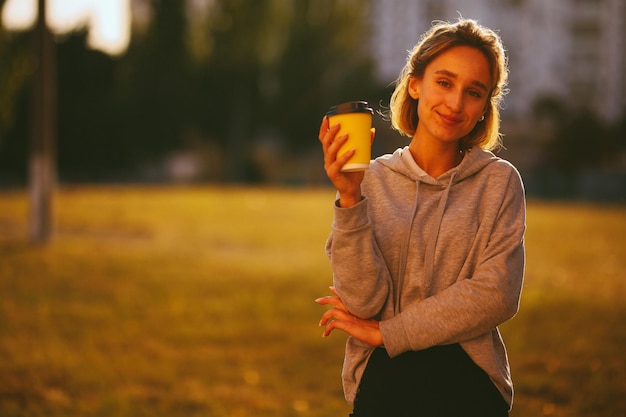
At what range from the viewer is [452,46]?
2.06m

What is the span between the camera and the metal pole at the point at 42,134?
10.9 m

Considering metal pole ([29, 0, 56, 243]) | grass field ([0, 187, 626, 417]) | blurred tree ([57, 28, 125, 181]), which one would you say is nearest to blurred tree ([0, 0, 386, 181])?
blurred tree ([57, 28, 125, 181])

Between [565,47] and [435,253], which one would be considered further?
[565,47]

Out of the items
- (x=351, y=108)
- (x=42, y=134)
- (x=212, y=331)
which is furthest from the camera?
(x=42, y=134)

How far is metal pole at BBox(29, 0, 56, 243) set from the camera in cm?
1089

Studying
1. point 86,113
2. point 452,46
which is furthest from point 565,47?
point 452,46

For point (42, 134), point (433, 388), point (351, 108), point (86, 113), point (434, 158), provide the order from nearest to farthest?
point (351, 108) → point (433, 388) → point (434, 158) → point (42, 134) → point (86, 113)

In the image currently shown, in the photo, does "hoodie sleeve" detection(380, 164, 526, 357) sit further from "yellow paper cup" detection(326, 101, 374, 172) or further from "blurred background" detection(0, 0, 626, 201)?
"blurred background" detection(0, 0, 626, 201)

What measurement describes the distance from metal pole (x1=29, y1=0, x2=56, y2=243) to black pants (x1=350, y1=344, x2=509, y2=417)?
10173mm

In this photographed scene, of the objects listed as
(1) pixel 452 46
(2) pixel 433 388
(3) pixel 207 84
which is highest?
(1) pixel 452 46

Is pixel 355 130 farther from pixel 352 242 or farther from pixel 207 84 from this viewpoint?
pixel 207 84

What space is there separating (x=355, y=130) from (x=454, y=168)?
416mm

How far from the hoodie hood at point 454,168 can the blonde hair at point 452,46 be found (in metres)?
0.12

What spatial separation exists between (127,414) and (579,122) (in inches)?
1660
